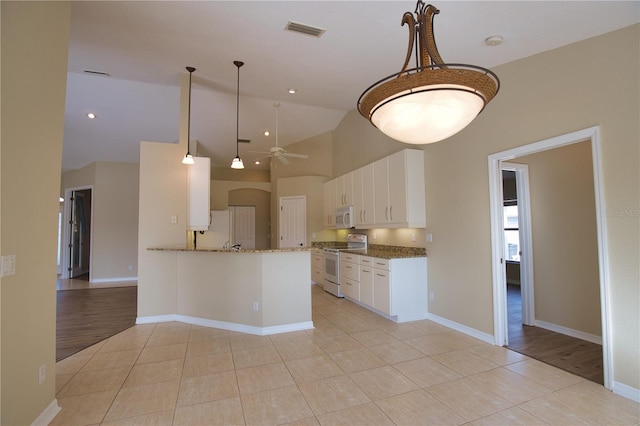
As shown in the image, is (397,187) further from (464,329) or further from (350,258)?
(464,329)

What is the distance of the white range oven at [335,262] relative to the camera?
5.70 m

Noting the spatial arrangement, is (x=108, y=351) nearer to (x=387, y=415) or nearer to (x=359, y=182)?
(x=387, y=415)

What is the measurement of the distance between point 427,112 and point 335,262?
436cm

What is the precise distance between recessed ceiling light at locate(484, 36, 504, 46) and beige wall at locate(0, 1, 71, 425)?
141 inches

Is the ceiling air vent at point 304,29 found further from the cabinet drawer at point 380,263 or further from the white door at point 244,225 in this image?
the white door at point 244,225

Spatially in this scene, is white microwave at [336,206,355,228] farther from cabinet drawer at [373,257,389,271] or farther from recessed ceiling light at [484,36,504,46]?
recessed ceiling light at [484,36,504,46]

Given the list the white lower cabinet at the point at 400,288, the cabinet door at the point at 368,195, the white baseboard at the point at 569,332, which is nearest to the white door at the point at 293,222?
the cabinet door at the point at 368,195

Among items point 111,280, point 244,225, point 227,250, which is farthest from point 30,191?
Result: point 244,225

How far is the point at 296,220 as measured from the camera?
751cm

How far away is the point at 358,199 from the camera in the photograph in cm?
568

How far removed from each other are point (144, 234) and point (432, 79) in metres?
4.33

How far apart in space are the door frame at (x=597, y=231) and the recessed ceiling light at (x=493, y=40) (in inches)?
41.2

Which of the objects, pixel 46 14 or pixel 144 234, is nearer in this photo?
pixel 46 14

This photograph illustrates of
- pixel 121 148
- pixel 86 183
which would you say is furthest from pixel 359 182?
pixel 86 183
